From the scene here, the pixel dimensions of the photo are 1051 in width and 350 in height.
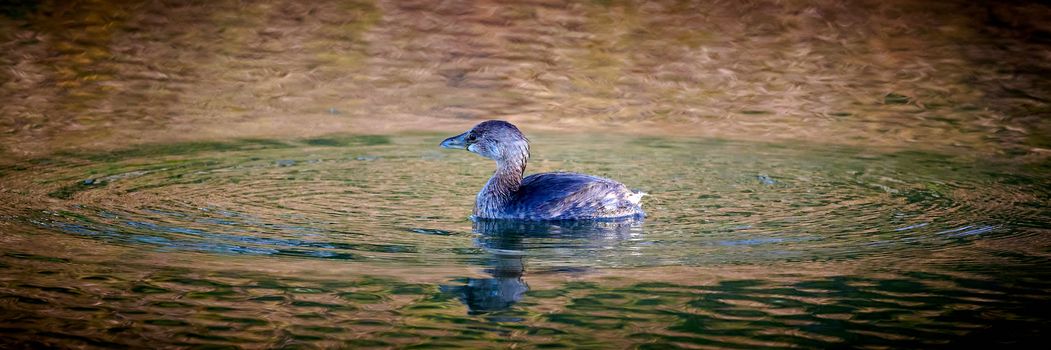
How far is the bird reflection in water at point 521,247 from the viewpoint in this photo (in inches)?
307

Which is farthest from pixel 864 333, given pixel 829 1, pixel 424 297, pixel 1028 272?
pixel 829 1

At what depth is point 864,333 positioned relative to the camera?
7055 mm

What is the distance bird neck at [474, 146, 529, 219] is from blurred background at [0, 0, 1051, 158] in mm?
3987

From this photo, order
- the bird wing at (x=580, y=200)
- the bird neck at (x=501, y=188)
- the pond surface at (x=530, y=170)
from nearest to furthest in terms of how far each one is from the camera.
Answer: the pond surface at (x=530, y=170) → the bird wing at (x=580, y=200) → the bird neck at (x=501, y=188)

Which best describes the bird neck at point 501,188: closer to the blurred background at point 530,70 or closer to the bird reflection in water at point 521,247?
the bird reflection in water at point 521,247

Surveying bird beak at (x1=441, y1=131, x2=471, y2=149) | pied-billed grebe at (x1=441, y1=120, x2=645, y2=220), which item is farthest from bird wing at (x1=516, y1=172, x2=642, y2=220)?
bird beak at (x1=441, y1=131, x2=471, y2=149)

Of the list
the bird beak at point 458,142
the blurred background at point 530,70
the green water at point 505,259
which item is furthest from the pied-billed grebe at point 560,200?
the blurred background at point 530,70

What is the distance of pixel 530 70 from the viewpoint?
17391 millimetres

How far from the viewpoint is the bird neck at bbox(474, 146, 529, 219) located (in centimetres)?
1014

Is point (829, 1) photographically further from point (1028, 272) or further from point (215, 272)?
point (215, 272)

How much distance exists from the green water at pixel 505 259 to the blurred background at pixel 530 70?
2244mm

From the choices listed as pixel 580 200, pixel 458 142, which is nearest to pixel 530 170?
pixel 458 142

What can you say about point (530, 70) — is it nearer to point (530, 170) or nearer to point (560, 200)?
point (530, 170)

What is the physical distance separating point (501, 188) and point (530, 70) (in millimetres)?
7156
